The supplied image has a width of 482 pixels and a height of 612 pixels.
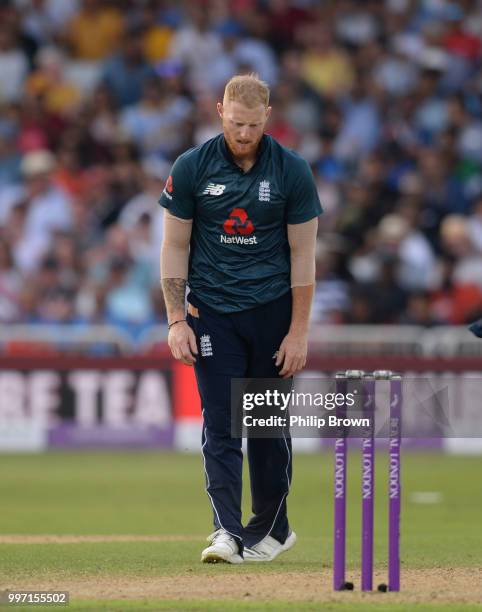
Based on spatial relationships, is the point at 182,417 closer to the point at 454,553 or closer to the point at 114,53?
the point at 114,53

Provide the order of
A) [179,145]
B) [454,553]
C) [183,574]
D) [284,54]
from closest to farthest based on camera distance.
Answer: [183,574] → [454,553] → [179,145] → [284,54]

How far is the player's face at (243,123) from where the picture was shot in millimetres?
7934

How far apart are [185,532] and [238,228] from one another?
13.0ft

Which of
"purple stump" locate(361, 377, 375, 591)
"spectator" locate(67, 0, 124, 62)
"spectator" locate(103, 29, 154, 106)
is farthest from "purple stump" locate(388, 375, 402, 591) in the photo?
"spectator" locate(67, 0, 124, 62)

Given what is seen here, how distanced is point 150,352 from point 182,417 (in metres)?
0.85

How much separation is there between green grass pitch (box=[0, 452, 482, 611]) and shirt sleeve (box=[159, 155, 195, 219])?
6.15 feet

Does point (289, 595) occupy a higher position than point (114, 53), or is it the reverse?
point (114, 53)

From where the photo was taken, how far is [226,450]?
27.1 ft

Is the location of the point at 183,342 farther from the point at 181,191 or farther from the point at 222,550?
the point at 222,550

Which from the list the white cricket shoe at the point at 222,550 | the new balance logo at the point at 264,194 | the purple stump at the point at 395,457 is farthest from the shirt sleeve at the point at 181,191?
the purple stump at the point at 395,457

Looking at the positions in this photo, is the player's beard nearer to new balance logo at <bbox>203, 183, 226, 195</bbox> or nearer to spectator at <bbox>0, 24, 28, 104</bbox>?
new balance logo at <bbox>203, 183, 226, 195</bbox>

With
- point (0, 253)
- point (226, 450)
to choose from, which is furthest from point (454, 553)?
point (0, 253)

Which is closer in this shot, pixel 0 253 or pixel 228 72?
pixel 0 253

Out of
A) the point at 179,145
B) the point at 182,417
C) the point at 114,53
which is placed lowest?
the point at 182,417
